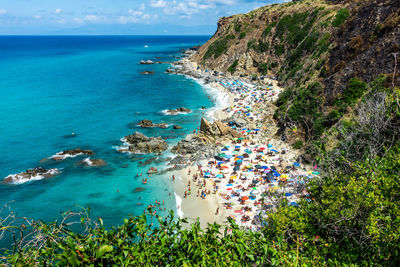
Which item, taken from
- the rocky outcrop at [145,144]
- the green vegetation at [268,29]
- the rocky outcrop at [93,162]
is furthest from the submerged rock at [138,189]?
the green vegetation at [268,29]

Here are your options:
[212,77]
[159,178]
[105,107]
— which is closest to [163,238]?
[159,178]

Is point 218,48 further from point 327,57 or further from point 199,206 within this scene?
point 199,206

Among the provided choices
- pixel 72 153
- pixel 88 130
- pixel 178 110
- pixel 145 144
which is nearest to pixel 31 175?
pixel 72 153

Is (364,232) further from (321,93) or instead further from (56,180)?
(56,180)

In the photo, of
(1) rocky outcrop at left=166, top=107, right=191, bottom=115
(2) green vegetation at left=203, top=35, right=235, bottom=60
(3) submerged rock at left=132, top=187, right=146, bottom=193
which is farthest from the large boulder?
(2) green vegetation at left=203, top=35, right=235, bottom=60

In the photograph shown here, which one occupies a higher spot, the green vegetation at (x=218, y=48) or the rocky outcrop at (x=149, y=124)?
the green vegetation at (x=218, y=48)

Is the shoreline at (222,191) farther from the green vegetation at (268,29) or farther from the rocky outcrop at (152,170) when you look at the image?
the green vegetation at (268,29)
